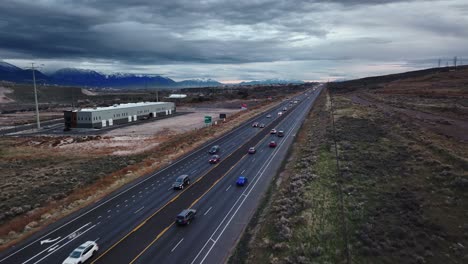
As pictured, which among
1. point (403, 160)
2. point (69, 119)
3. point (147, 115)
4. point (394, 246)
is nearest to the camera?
point (394, 246)

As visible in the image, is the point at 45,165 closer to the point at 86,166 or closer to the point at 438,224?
the point at 86,166

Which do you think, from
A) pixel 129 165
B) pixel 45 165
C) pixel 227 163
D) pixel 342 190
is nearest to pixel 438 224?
pixel 342 190

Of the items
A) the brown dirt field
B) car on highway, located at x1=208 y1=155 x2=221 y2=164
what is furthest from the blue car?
the brown dirt field

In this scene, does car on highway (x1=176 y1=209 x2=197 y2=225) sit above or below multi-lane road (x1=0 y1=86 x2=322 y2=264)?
above

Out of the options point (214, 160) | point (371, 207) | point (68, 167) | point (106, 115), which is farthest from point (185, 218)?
point (106, 115)

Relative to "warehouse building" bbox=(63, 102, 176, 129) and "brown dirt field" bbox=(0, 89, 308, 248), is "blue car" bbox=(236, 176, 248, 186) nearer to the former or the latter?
"brown dirt field" bbox=(0, 89, 308, 248)

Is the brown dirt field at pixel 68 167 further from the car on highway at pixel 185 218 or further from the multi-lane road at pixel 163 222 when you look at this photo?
the car on highway at pixel 185 218
